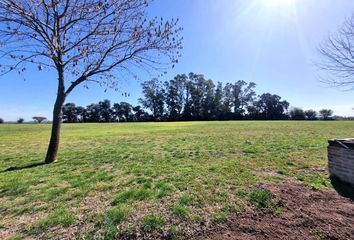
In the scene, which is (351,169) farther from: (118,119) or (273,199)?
(118,119)

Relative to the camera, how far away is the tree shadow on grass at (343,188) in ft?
14.7

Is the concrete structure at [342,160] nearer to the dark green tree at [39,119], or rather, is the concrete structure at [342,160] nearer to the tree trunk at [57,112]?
the tree trunk at [57,112]

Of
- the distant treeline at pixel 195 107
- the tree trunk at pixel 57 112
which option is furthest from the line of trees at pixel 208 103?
the tree trunk at pixel 57 112

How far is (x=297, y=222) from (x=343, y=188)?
84.8 inches

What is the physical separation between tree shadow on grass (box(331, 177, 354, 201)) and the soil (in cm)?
28

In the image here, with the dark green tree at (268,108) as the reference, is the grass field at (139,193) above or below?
below

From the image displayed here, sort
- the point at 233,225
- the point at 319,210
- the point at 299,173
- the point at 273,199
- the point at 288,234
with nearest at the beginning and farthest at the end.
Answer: the point at 288,234 < the point at 233,225 < the point at 319,210 < the point at 273,199 < the point at 299,173

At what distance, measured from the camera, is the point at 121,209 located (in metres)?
3.90

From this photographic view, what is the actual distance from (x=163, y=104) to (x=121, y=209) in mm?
73620

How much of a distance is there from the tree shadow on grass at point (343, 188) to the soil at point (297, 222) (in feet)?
0.91

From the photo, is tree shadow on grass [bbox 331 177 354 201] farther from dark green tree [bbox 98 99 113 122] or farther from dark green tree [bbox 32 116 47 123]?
dark green tree [bbox 98 99 113 122]

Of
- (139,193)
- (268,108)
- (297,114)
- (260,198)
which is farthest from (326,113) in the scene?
(139,193)

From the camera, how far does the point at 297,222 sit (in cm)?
343

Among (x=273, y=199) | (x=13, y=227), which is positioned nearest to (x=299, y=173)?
(x=273, y=199)
